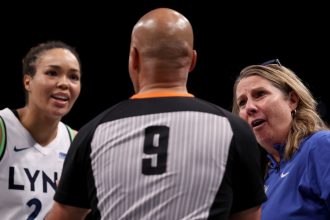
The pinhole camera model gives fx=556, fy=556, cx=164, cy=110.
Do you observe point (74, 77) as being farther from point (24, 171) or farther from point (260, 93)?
point (260, 93)

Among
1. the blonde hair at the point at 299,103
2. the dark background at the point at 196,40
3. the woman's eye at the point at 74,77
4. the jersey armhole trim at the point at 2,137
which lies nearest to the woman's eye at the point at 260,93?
the blonde hair at the point at 299,103

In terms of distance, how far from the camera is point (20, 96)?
5.45m

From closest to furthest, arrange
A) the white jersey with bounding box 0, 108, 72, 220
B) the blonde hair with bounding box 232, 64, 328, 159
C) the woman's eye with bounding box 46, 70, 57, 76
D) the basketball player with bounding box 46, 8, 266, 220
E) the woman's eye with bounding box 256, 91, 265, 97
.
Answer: the basketball player with bounding box 46, 8, 266, 220
the blonde hair with bounding box 232, 64, 328, 159
the woman's eye with bounding box 256, 91, 265, 97
the white jersey with bounding box 0, 108, 72, 220
the woman's eye with bounding box 46, 70, 57, 76

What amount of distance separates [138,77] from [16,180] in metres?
1.33

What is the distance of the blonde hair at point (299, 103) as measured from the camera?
194 centimetres

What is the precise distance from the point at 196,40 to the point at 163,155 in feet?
15.1

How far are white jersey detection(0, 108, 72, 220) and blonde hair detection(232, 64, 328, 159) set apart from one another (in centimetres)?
100

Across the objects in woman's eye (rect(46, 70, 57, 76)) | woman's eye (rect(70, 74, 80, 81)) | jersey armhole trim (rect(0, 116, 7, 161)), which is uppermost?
woman's eye (rect(46, 70, 57, 76))

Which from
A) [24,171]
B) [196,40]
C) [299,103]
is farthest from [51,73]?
[196,40]

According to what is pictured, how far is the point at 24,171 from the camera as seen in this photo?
2.47 meters

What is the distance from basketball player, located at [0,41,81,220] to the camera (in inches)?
94.9

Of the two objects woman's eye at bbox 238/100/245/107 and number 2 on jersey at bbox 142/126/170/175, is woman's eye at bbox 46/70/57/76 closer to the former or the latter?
woman's eye at bbox 238/100/245/107

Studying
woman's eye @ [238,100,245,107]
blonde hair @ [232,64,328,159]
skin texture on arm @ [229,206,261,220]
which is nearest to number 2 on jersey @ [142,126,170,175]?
skin texture on arm @ [229,206,261,220]

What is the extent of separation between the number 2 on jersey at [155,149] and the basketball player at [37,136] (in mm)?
1359
